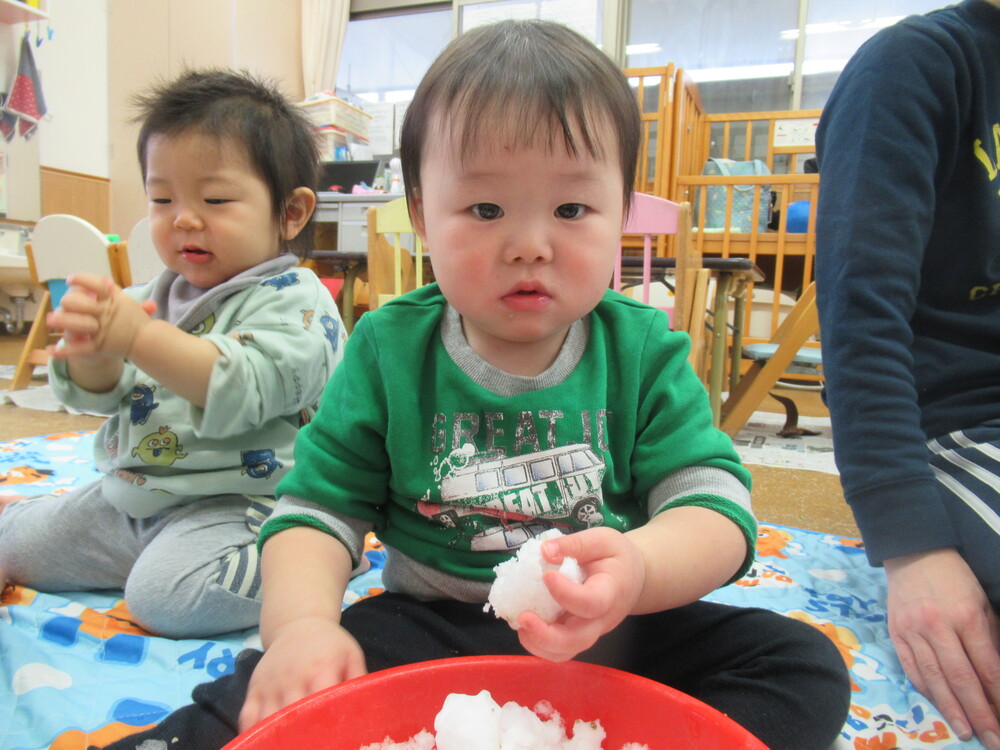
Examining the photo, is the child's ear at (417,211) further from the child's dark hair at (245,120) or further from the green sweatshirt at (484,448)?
the child's dark hair at (245,120)

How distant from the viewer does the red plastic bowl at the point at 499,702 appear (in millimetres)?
372

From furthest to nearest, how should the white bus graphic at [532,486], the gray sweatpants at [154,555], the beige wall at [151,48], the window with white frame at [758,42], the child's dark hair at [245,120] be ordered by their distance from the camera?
the beige wall at [151,48] < the window with white frame at [758,42] < the child's dark hair at [245,120] < the gray sweatpants at [154,555] < the white bus graphic at [532,486]

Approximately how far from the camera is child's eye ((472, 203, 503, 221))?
0.51 m

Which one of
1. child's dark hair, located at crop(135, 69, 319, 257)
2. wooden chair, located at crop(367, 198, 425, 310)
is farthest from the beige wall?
child's dark hair, located at crop(135, 69, 319, 257)

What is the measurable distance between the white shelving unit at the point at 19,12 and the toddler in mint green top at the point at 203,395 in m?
3.43

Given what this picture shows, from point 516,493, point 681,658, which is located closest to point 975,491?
point 681,658

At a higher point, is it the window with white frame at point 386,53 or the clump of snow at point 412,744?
the window with white frame at point 386,53

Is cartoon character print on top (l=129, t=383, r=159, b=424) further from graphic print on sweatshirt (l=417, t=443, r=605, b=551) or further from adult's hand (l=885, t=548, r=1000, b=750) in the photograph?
adult's hand (l=885, t=548, r=1000, b=750)

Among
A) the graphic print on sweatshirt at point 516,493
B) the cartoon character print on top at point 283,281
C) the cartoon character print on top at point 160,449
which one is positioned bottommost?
the cartoon character print on top at point 160,449

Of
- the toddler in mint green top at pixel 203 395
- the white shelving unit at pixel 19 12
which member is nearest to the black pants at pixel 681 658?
the toddler in mint green top at pixel 203 395

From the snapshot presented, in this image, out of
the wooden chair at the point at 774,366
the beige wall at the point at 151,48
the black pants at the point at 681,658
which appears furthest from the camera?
the beige wall at the point at 151,48

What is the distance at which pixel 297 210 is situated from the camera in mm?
964

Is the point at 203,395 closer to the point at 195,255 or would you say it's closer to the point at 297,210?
the point at 195,255

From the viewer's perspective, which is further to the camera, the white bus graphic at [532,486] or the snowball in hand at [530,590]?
the white bus graphic at [532,486]
